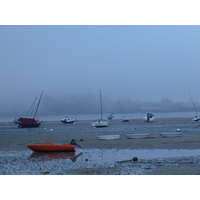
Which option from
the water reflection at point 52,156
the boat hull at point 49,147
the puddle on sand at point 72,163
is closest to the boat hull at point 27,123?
the boat hull at point 49,147

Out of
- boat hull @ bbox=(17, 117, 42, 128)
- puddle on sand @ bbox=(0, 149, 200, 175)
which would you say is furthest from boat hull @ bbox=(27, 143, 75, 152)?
boat hull @ bbox=(17, 117, 42, 128)

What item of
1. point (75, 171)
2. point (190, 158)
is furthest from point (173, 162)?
point (75, 171)

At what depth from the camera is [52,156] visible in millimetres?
18875

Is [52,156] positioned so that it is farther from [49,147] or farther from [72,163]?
[72,163]

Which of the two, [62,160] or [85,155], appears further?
[85,155]

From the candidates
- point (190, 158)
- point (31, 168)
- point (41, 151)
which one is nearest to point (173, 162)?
point (190, 158)

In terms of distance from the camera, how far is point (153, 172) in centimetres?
1307

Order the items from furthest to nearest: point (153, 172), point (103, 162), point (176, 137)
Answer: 1. point (176, 137)
2. point (103, 162)
3. point (153, 172)

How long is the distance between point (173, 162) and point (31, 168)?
8.22m

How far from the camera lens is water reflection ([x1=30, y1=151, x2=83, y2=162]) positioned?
58.9ft

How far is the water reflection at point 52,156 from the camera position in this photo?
58.9 ft

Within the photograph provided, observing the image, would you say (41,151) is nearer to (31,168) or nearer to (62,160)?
(62,160)

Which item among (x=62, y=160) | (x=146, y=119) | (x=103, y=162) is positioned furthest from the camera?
(x=146, y=119)

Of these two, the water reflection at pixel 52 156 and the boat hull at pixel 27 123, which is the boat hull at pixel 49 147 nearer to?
the water reflection at pixel 52 156
